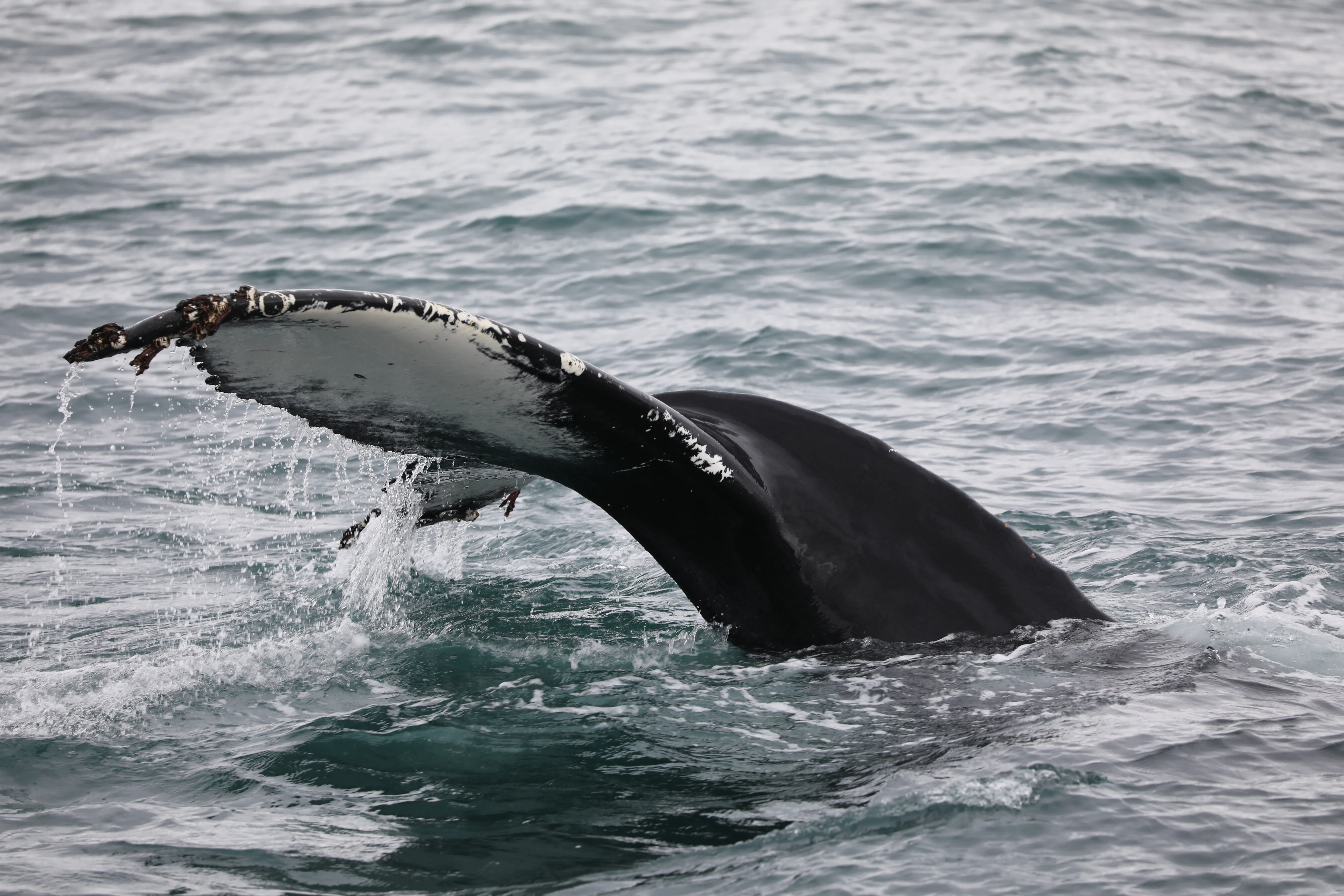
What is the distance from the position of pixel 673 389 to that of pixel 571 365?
265 inches

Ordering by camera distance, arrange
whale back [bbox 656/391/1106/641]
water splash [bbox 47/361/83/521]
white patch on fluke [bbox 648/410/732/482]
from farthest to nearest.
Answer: water splash [bbox 47/361/83/521], whale back [bbox 656/391/1106/641], white patch on fluke [bbox 648/410/732/482]

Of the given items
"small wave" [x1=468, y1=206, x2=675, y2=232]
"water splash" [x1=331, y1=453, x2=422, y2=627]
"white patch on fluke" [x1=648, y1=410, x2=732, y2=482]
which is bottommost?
"water splash" [x1=331, y1=453, x2=422, y2=627]

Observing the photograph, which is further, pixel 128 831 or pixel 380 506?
pixel 380 506

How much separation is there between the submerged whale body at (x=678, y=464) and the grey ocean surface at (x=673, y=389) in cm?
19

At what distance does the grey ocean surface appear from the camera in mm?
4145

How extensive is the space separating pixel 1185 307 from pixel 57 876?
10.3 metres

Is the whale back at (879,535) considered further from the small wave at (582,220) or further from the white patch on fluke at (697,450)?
the small wave at (582,220)

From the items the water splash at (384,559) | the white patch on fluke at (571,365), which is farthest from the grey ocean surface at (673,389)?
the white patch on fluke at (571,365)

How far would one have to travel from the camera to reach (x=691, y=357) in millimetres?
11055

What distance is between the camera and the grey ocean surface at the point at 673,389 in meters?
4.14

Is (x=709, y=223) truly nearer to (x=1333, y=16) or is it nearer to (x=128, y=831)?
(x=128, y=831)

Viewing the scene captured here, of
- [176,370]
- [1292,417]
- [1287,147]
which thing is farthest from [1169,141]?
[176,370]

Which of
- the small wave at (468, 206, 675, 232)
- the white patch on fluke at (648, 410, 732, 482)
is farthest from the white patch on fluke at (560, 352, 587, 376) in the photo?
the small wave at (468, 206, 675, 232)

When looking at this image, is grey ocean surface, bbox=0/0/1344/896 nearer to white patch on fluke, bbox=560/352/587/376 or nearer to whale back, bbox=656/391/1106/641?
whale back, bbox=656/391/1106/641
